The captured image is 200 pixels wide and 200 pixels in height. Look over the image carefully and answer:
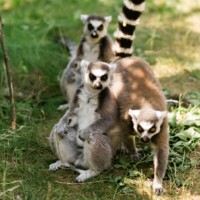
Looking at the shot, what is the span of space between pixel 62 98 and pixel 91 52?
2.41 ft

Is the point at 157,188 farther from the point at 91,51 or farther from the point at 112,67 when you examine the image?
the point at 91,51

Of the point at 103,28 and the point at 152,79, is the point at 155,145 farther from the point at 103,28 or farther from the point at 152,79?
the point at 103,28

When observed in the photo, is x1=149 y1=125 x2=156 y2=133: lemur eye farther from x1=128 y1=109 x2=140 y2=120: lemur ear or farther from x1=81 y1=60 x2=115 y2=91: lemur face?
x1=81 y1=60 x2=115 y2=91: lemur face

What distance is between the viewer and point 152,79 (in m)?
5.41

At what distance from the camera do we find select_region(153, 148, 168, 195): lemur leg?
4782 millimetres

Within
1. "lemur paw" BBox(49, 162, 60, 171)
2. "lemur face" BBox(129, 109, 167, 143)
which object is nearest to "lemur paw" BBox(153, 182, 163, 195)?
"lemur face" BBox(129, 109, 167, 143)

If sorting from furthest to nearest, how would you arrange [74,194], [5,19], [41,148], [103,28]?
[5,19] → [103,28] → [41,148] → [74,194]

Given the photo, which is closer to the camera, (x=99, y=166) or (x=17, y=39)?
(x=99, y=166)

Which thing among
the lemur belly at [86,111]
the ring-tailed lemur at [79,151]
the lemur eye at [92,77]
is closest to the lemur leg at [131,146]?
the ring-tailed lemur at [79,151]

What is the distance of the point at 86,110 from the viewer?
5.14m

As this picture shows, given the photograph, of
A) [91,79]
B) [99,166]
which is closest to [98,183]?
[99,166]

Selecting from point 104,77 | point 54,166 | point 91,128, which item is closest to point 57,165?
point 54,166

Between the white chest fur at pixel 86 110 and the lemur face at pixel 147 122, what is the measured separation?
392 millimetres

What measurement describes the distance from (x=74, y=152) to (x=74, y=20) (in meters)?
4.47
